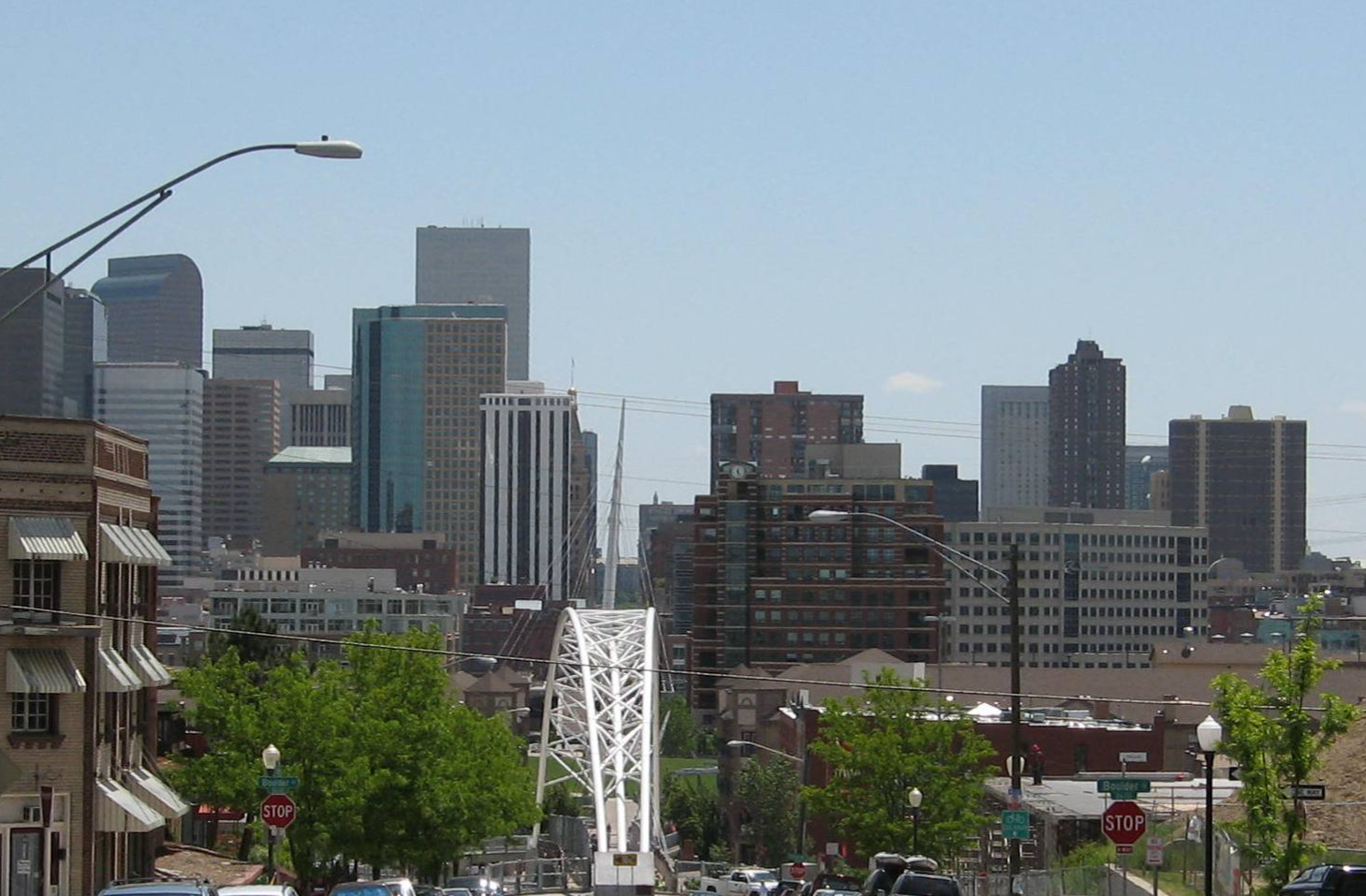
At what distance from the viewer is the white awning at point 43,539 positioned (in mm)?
51156

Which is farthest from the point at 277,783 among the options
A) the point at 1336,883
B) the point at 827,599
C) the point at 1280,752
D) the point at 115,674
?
the point at 827,599

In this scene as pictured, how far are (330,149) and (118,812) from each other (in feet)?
87.4

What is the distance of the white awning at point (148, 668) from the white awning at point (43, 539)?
737cm

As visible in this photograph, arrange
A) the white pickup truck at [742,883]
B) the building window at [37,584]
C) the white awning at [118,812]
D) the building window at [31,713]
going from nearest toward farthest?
the building window at [37,584] < the building window at [31,713] < the white awning at [118,812] < the white pickup truck at [742,883]

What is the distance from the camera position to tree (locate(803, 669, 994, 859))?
68.8m

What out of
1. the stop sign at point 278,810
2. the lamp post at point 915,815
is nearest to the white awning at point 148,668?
the stop sign at point 278,810

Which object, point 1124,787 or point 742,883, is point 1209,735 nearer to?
point 1124,787

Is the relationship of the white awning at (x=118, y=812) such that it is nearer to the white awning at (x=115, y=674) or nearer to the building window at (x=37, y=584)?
the white awning at (x=115, y=674)

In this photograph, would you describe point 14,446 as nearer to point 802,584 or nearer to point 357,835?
point 357,835

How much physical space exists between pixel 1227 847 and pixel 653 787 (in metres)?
104

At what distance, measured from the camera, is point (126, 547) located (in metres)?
55.2

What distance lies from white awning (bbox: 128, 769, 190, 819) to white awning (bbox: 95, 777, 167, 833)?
2707 mm

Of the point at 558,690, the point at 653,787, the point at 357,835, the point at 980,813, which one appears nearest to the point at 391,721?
the point at 357,835

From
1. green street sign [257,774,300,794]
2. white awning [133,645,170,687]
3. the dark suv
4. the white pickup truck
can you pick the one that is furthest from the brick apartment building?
the dark suv
